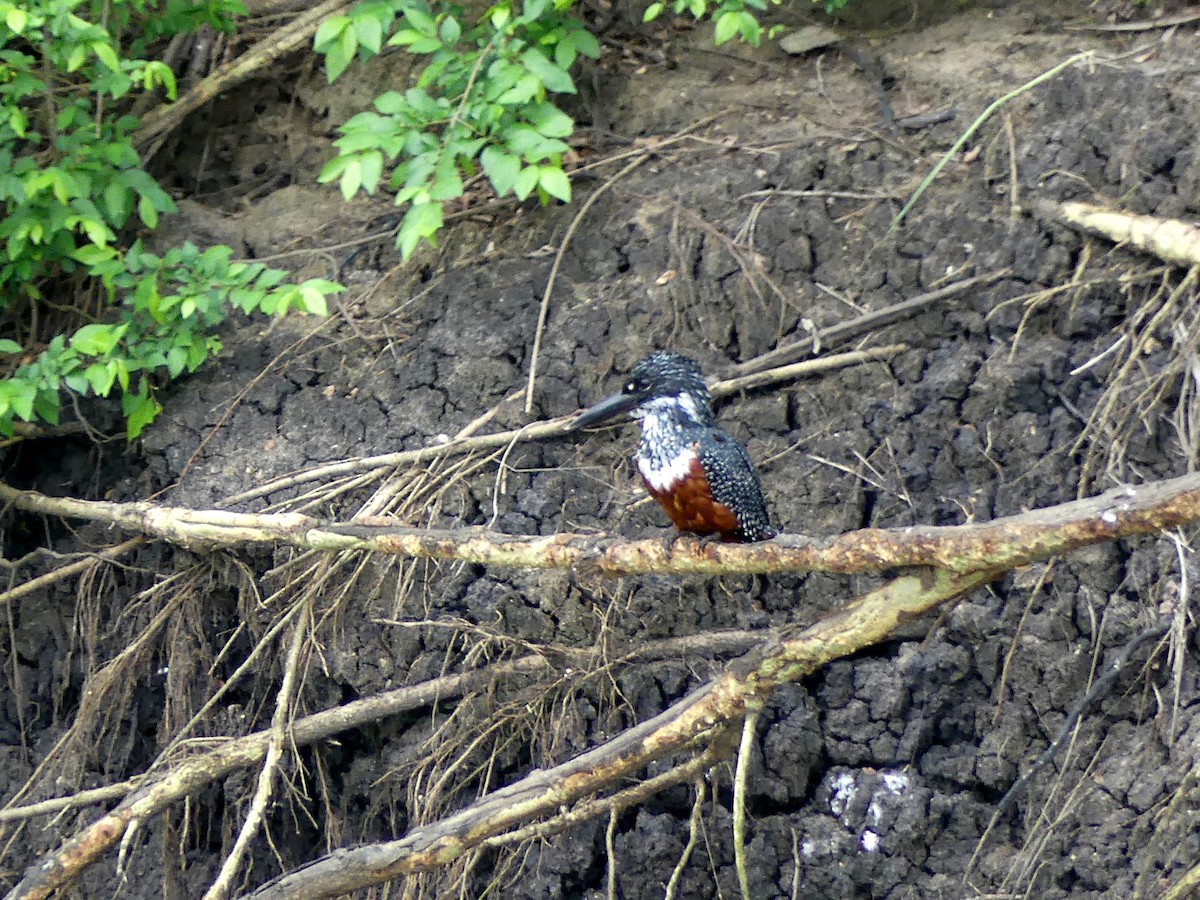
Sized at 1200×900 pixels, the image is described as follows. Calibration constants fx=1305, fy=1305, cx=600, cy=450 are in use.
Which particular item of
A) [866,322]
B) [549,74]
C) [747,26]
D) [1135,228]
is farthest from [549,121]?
[1135,228]

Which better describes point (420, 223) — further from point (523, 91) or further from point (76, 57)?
point (76, 57)

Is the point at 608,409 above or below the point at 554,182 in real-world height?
below

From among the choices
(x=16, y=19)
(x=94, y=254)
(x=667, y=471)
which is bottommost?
(x=667, y=471)

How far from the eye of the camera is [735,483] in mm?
3131

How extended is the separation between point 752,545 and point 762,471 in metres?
1.13

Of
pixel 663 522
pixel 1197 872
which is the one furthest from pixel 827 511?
pixel 1197 872

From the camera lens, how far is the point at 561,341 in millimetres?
3896

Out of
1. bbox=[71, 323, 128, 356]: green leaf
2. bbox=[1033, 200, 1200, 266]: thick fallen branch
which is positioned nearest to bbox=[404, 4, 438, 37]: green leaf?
bbox=[71, 323, 128, 356]: green leaf

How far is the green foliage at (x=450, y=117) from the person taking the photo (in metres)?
3.39

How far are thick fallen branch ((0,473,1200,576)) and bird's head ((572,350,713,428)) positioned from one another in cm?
68

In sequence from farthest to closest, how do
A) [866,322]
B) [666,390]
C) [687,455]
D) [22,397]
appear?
[866,322] → [22,397] → [666,390] → [687,455]

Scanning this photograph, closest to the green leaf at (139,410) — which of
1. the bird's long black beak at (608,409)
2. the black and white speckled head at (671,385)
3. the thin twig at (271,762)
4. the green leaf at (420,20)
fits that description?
the thin twig at (271,762)

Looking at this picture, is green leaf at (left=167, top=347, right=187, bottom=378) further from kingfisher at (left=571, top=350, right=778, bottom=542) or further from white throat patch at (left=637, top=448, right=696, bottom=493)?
white throat patch at (left=637, top=448, right=696, bottom=493)

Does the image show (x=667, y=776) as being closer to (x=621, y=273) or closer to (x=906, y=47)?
(x=621, y=273)
